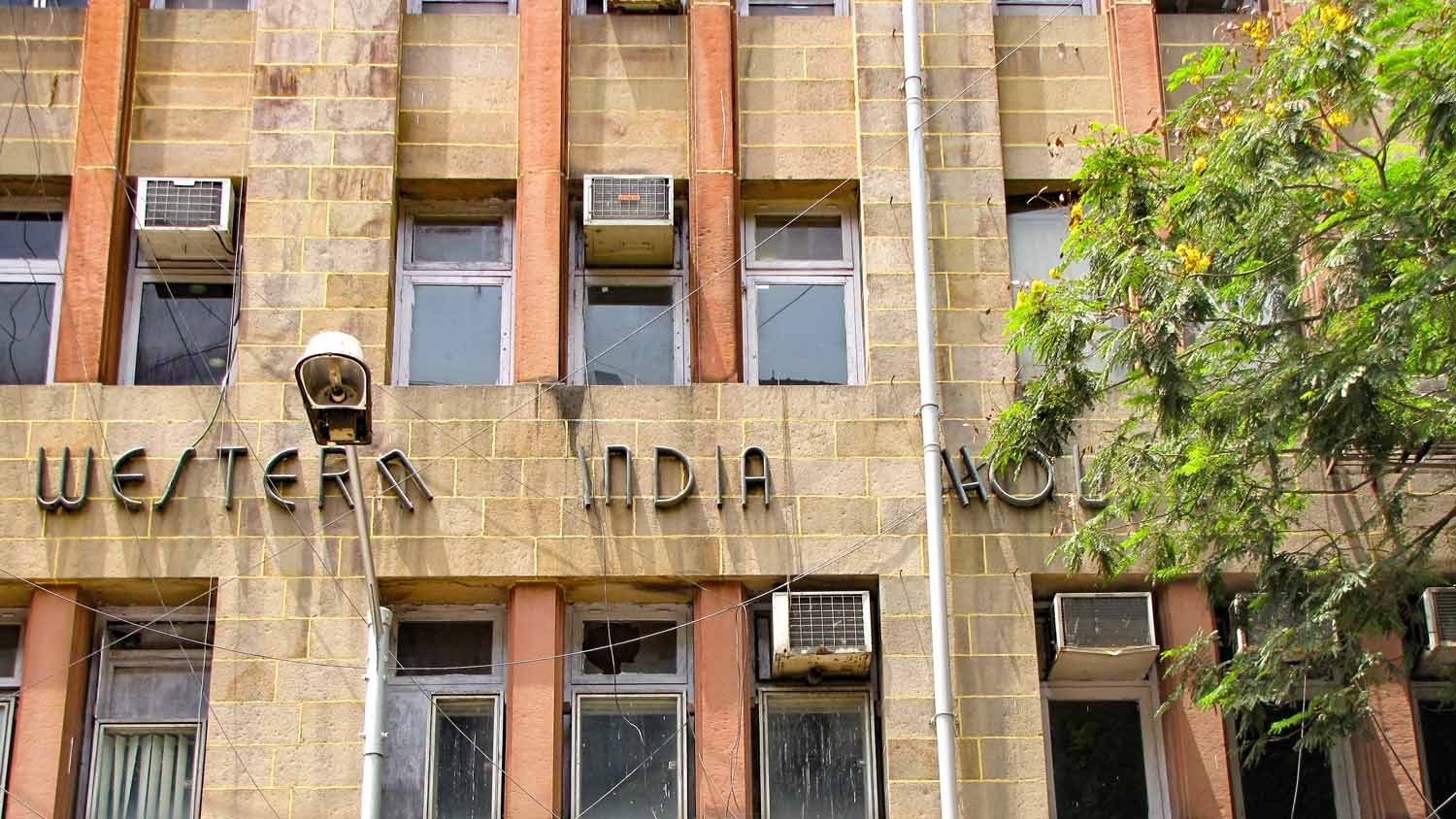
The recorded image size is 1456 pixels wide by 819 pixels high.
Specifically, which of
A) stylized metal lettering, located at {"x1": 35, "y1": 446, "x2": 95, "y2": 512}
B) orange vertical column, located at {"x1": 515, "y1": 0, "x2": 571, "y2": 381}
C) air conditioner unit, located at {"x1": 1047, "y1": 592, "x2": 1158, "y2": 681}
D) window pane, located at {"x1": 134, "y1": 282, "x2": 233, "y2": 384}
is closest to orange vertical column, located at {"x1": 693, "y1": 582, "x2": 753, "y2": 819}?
orange vertical column, located at {"x1": 515, "y1": 0, "x2": 571, "y2": 381}

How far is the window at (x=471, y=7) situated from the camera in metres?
19.0

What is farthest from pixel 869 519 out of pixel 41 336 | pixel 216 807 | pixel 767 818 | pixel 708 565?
pixel 41 336

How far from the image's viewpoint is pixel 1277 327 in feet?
45.4

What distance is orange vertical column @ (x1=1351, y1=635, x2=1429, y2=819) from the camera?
52.7ft

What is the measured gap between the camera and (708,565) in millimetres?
16562

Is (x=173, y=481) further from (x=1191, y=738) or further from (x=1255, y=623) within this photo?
(x=1255, y=623)

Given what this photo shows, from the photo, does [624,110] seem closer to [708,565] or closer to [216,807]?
[708,565]

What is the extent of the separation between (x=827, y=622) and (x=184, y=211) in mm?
6548

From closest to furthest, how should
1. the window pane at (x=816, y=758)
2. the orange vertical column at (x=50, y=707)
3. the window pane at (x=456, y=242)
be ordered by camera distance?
the orange vertical column at (x=50, y=707), the window pane at (x=816, y=758), the window pane at (x=456, y=242)

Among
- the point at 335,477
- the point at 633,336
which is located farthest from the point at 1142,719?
the point at 335,477

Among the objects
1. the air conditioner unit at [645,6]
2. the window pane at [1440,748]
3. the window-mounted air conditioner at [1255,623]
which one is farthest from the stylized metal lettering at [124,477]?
the window pane at [1440,748]

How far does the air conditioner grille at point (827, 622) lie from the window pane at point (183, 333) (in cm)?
542

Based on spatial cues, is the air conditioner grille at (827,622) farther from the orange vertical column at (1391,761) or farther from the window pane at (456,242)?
the window pane at (456,242)

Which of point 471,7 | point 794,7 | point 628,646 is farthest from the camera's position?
point 794,7
